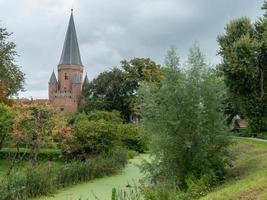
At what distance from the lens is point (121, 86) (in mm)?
50938

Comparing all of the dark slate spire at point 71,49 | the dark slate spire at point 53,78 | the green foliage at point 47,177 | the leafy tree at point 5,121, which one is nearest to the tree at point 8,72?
the leafy tree at point 5,121

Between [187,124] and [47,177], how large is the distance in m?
5.03

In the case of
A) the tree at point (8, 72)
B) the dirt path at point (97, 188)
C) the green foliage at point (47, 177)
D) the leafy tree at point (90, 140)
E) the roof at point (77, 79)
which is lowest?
the dirt path at point (97, 188)

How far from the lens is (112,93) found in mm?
52344

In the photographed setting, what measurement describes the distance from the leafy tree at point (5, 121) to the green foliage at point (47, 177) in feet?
20.8

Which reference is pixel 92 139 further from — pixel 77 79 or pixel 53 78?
pixel 53 78

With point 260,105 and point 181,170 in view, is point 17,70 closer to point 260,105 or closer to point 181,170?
point 260,105

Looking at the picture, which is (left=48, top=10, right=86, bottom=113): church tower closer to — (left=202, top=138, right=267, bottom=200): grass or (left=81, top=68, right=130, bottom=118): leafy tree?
(left=81, top=68, right=130, bottom=118): leafy tree

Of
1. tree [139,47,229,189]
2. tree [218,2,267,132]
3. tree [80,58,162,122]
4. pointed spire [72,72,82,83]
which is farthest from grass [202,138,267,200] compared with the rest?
pointed spire [72,72,82,83]

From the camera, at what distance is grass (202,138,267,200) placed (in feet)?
29.2

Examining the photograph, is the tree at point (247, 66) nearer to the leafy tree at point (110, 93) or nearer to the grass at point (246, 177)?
the grass at point (246, 177)

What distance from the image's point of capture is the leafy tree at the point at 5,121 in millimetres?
22766

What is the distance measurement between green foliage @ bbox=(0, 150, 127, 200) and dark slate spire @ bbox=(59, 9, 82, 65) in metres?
56.9

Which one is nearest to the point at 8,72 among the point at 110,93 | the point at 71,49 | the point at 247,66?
the point at 247,66
